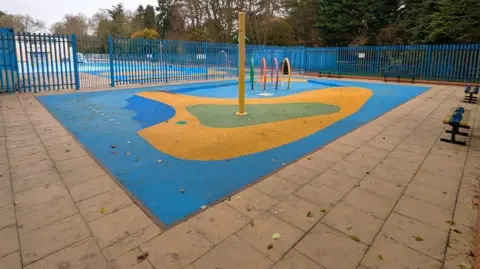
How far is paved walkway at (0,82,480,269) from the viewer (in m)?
2.53

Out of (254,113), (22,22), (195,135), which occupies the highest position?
(22,22)

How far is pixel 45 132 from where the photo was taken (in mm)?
6410

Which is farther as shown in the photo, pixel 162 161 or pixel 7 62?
pixel 7 62

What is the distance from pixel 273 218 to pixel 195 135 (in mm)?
3554

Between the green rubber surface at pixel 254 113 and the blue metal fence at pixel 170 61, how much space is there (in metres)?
7.51

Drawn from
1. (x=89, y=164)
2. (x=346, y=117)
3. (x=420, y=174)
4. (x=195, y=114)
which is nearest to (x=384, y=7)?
(x=346, y=117)

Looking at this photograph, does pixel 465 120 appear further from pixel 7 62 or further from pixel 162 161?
pixel 7 62

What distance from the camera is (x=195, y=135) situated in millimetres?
6328

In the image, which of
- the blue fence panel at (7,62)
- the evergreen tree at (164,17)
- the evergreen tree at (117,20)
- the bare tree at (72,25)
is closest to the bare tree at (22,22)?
the bare tree at (72,25)

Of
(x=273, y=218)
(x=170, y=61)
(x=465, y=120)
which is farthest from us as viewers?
(x=170, y=61)

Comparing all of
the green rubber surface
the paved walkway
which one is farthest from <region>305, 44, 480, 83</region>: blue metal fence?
the paved walkway

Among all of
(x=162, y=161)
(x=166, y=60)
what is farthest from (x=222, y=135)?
(x=166, y=60)

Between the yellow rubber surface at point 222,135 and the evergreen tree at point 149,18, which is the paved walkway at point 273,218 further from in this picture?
the evergreen tree at point 149,18

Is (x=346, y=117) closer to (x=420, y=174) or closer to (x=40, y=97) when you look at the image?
(x=420, y=174)
